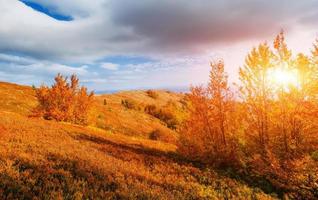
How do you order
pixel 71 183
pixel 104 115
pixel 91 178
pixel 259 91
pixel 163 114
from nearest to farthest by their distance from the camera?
pixel 71 183, pixel 91 178, pixel 259 91, pixel 104 115, pixel 163 114

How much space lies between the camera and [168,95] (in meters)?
107

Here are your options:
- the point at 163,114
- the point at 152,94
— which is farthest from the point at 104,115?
the point at 152,94

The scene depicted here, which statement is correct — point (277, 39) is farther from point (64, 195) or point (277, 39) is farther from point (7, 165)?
point (7, 165)

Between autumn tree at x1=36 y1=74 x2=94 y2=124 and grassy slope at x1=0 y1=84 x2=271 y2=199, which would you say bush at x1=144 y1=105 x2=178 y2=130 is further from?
grassy slope at x1=0 y1=84 x2=271 y2=199

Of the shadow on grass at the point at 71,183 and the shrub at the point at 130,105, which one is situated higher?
the shrub at the point at 130,105

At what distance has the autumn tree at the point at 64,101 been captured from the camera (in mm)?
32875

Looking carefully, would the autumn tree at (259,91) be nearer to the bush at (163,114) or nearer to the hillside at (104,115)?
the hillside at (104,115)

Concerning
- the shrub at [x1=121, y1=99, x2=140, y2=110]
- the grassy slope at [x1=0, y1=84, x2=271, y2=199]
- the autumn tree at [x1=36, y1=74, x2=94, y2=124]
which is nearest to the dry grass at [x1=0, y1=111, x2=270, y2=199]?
the grassy slope at [x1=0, y1=84, x2=271, y2=199]

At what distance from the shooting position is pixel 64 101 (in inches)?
1325

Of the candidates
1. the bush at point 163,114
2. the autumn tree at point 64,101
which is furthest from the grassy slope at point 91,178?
the bush at point 163,114

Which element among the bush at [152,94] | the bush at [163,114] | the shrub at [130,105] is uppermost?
the bush at [152,94]

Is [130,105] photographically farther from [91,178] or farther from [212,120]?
[91,178]

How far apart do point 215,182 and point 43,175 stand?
745 centimetres

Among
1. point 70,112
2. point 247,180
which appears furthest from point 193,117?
point 70,112
